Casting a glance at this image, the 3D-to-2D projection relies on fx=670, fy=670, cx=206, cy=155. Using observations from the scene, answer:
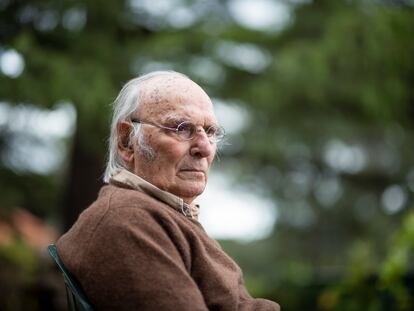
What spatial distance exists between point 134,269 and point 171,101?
58cm

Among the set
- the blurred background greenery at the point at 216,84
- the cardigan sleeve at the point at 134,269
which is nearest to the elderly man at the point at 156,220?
the cardigan sleeve at the point at 134,269

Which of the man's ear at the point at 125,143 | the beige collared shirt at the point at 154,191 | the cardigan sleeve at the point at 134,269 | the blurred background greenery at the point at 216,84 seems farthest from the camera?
the blurred background greenery at the point at 216,84

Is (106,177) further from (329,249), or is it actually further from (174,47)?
(329,249)

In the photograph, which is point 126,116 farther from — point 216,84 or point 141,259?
point 216,84

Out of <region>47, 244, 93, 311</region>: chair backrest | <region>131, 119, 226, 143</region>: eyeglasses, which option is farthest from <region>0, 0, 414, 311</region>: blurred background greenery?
<region>47, 244, 93, 311</region>: chair backrest

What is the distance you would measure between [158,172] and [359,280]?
140 inches

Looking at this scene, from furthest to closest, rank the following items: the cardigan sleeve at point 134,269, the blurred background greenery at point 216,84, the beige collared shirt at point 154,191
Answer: the blurred background greenery at point 216,84 < the beige collared shirt at point 154,191 < the cardigan sleeve at point 134,269

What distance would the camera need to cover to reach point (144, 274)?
1775 mm

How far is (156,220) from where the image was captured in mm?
1892

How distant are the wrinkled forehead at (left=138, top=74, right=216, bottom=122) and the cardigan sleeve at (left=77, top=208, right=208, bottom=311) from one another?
1.26 feet

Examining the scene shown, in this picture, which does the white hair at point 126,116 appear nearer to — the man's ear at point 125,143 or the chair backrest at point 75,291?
the man's ear at point 125,143

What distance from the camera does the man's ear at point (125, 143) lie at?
85.2 inches

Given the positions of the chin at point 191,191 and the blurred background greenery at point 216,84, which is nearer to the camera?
the chin at point 191,191

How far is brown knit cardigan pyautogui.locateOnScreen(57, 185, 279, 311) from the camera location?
1.77 meters
